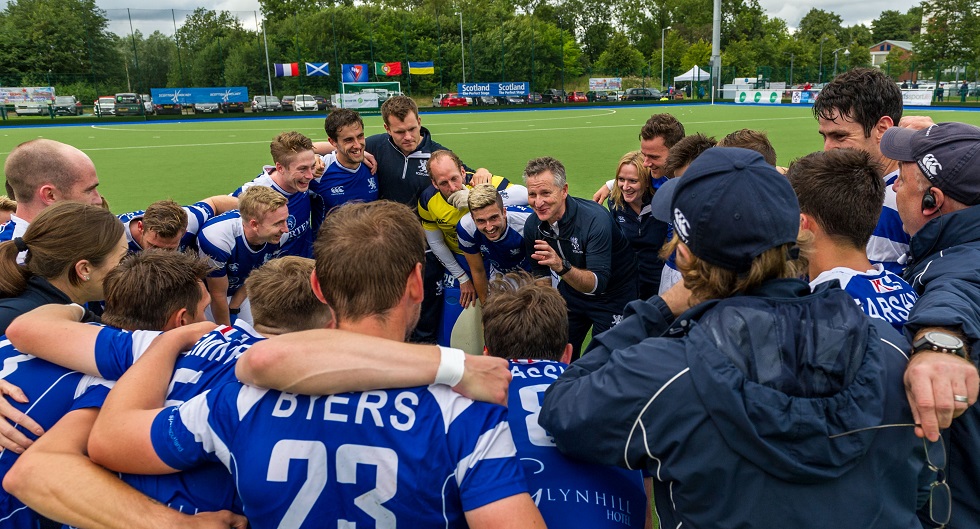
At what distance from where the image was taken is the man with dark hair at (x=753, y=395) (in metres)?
1.55

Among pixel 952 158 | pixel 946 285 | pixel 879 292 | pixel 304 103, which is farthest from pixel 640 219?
pixel 304 103

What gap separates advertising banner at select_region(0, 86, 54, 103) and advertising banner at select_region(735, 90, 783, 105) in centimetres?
4832

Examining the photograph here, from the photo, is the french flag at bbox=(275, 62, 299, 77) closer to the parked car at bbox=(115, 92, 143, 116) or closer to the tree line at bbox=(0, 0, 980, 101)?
the tree line at bbox=(0, 0, 980, 101)

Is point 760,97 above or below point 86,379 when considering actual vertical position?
above

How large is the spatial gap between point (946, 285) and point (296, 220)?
5.25 m

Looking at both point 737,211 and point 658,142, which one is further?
point 658,142

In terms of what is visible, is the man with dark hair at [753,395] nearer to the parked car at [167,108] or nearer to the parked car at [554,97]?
the parked car at [167,108]

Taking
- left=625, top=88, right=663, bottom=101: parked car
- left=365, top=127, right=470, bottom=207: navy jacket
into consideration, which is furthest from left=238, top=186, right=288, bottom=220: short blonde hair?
left=625, top=88, right=663, bottom=101: parked car

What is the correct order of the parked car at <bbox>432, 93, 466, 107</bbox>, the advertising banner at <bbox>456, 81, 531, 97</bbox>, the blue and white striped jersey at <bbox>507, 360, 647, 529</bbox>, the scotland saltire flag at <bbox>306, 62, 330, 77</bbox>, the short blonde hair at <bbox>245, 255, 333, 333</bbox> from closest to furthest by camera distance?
the blue and white striped jersey at <bbox>507, 360, 647, 529</bbox>
the short blonde hair at <bbox>245, 255, 333, 333</bbox>
the parked car at <bbox>432, 93, 466, 107</bbox>
the scotland saltire flag at <bbox>306, 62, 330, 77</bbox>
the advertising banner at <bbox>456, 81, 531, 97</bbox>

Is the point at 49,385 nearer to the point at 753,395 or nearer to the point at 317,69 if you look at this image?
the point at 753,395

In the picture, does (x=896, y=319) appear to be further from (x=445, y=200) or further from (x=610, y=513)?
(x=445, y=200)

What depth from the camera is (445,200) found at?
5703 mm

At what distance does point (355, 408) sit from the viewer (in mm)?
1771

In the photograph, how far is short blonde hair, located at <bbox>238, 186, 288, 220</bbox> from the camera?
194 inches
